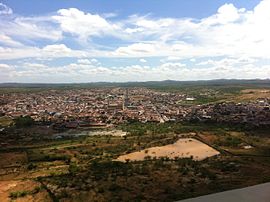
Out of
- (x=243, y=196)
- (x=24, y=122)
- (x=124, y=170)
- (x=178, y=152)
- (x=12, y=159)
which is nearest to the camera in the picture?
(x=243, y=196)

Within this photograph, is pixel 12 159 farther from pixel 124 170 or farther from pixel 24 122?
pixel 24 122

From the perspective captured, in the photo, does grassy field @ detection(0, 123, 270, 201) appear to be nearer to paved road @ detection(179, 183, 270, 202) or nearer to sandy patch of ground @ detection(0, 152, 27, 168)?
sandy patch of ground @ detection(0, 152, 27, 168)

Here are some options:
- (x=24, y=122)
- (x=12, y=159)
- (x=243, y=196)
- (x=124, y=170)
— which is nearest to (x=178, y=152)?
(x=124, y=170)

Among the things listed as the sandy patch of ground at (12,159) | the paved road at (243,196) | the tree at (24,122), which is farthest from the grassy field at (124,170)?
the tree at (24,122)

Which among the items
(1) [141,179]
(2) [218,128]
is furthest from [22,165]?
(2) [218,128]

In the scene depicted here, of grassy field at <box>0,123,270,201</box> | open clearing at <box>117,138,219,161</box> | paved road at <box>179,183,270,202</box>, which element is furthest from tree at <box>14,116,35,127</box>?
paved road at <box>179,183,270,202</box>

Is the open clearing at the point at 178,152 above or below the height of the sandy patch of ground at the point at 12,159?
above

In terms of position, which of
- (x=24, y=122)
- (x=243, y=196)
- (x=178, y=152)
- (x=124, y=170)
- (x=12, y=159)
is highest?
(x=243, y=196)

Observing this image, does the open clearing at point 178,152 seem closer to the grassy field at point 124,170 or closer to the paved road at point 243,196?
the grassy field at point 124,170

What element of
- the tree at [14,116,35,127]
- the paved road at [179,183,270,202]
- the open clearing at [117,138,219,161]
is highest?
the paved road at [179,183,270,202]
